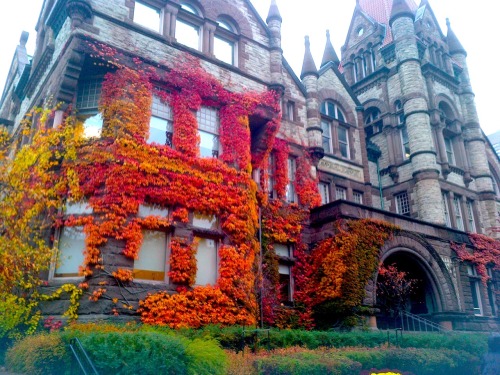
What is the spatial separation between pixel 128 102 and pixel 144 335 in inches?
347

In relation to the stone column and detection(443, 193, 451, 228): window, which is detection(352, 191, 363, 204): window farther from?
detection(443, 193, 451, 228): window

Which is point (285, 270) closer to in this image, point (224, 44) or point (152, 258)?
point (152, 258)

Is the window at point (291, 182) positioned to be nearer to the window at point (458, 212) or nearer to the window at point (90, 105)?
the window at point (90, 105)

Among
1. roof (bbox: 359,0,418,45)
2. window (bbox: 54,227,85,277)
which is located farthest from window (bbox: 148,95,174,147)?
roof (bbox: 359,0,418,45)

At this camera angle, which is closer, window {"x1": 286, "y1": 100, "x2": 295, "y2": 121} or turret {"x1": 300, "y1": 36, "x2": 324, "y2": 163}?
turret {"x1": 300, "y1": 36, "x2": 324, "y2": 163}

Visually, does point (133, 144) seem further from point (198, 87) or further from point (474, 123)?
point (474, 123)

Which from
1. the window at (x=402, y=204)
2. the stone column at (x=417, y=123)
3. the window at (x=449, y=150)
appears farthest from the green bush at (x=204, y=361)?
the window at (x=449, y=150)

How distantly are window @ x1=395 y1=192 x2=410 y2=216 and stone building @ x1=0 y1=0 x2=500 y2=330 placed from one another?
0.09 metres

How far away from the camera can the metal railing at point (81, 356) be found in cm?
864

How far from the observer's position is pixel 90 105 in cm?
1591

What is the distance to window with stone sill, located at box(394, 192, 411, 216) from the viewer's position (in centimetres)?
2755

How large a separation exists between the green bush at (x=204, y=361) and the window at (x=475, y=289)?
19.0 meters

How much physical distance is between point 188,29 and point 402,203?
16.6 meters

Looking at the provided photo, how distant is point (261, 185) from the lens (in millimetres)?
19797
